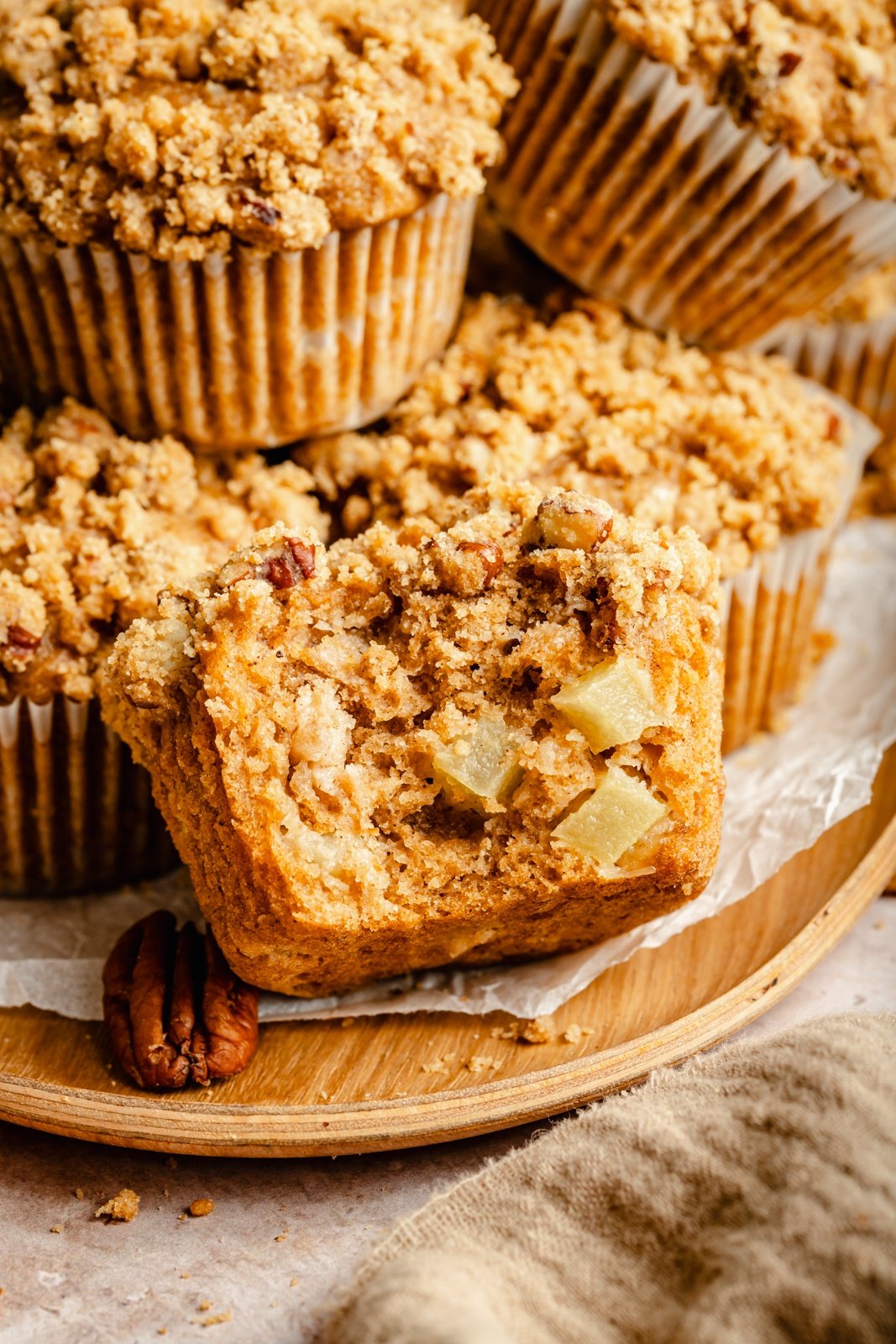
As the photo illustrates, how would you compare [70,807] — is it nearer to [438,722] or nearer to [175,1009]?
[175,1009]

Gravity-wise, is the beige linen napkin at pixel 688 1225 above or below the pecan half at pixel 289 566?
below

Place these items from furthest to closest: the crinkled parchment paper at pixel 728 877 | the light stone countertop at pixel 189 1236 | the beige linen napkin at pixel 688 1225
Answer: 1. the crinkled parchment paper at pixel 728 877
2. the light stone countertop at pixel 189 1236
3. the beige linen napkin at pixel 688 1225

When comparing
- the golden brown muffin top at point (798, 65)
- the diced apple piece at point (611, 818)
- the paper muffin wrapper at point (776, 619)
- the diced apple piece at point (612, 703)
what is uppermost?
the golden brown muffin top at point (798, 65)

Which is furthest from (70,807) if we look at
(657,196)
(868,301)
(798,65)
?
(868,301)

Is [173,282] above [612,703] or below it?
above

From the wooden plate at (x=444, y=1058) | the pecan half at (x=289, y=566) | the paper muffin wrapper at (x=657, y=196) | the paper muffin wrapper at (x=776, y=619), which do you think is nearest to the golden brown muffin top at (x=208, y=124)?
the paper muffin wrapper at (x=657, y=196)

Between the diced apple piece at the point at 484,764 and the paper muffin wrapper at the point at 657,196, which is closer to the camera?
the diced apple piece at the point at 484,764

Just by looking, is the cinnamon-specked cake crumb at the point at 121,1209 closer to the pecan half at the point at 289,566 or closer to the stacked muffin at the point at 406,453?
the stacked muffin at the point at 406,453
